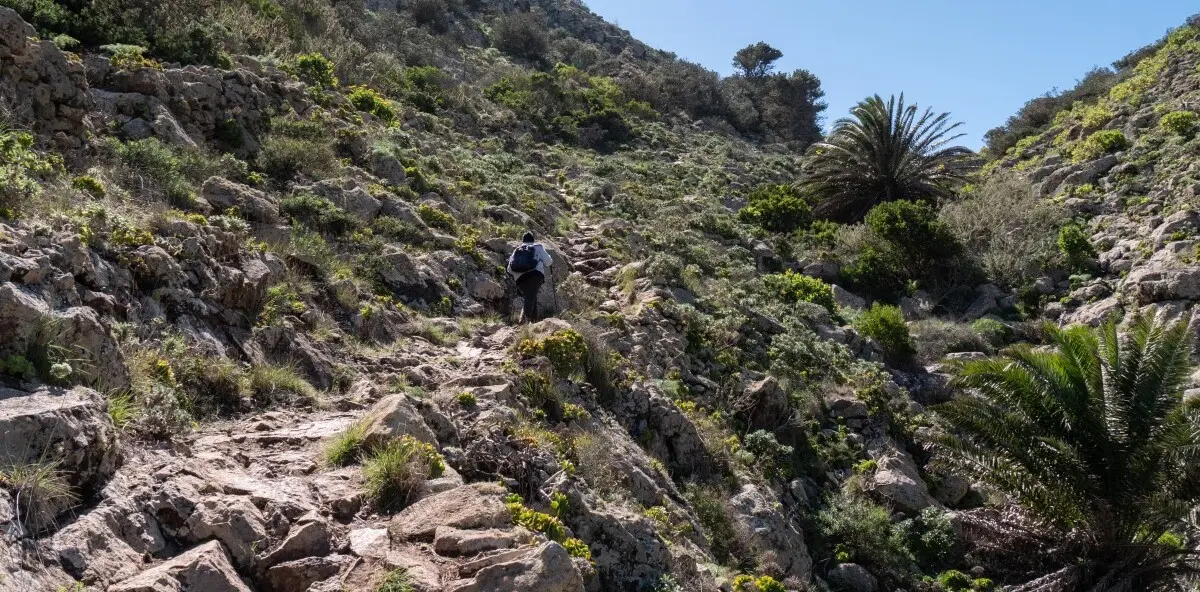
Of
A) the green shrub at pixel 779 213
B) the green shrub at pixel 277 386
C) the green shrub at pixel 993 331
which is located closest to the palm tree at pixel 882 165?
the green shrub at pixel 779 213

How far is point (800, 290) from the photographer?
14812 millimetres

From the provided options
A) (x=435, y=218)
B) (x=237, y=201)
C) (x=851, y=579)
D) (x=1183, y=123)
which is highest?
(x=1183, y=123)

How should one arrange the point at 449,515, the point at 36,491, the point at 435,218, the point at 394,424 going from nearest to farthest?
the point at 36,491
the point at 449,515
the point at 394,424
the point at 435,218

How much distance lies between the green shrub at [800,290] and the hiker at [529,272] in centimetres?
586

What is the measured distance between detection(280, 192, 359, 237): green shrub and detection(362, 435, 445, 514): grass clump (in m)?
5.26

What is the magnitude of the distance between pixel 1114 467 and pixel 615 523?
595 centimetres

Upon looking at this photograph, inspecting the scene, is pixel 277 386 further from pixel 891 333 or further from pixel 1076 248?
pixel 1076 248

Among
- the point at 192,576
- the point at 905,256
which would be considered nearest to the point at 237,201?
the point at 192,576

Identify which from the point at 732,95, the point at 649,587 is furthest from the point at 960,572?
the point at 732,95

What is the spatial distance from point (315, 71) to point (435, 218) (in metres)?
5.38

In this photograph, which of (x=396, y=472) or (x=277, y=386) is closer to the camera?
(x=396, y=472)

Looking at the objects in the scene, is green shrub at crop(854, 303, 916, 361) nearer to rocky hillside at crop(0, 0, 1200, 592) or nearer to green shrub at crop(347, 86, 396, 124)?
rocky hillside at crop(0, 0, 1200, 592)

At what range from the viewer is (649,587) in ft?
18.2

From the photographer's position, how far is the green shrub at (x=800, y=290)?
14523mm
